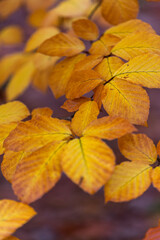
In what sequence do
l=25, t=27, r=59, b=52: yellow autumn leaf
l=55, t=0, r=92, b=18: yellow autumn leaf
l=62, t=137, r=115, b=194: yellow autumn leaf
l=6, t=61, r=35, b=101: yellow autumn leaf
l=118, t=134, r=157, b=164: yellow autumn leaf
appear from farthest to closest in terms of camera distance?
l=6, t=61, r=35, b=101: yellow autumn leaf → l=55, t=0, r=92, b=18: yellow autumn leaf → l=25, t=27, r=59, b=52: yellow autumn leaf → l=118, t=134, r=157, b=164: yellow autumn leaf → l=62, t=137, r=115, b=194: yellow autumn leaf

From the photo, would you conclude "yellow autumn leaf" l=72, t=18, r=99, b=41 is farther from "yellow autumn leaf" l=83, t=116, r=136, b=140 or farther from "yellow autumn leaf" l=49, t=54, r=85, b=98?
"yellow autumn leaf" l=83, t=116, r=136, b=140

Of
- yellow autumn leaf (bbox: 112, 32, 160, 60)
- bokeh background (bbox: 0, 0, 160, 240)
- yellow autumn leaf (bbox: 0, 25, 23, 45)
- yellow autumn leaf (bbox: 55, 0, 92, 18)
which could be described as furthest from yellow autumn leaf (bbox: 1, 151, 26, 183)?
bokeh background (bbox: 0, 0, 160, 240)

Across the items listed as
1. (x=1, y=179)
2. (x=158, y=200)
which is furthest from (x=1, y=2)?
(x=158, y=200)

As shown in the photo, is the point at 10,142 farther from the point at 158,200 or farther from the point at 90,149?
the point at 158,200

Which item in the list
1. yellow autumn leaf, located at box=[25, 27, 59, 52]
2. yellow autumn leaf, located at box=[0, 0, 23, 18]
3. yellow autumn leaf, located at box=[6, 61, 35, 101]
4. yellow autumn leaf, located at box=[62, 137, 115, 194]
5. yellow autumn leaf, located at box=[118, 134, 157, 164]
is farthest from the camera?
yellow autumn leaf, located at box=[0, 0, 23, 18]

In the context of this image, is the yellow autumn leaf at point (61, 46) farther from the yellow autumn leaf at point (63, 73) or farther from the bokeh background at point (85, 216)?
the bokeh background at point (85, 216)

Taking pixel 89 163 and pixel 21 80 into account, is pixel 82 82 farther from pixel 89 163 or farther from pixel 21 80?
pixel 21 80

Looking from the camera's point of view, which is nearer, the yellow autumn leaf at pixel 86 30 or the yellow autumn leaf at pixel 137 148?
the yellow autumn leaf at pixel 137 148

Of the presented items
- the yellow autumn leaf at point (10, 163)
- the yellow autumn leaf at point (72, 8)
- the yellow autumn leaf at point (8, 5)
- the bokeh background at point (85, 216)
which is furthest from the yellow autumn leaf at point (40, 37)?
the bokeh background at point (85, 216)
